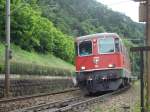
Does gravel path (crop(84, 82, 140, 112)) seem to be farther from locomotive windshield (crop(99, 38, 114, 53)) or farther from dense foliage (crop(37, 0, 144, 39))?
dense foliage (crop(37, 0, 144, 39))

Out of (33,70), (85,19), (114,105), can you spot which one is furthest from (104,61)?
(85,19)

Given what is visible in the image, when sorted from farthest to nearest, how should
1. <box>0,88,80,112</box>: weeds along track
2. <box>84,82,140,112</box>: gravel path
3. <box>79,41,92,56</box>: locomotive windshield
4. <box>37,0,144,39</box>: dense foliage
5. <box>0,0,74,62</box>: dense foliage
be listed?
<box>37,0,144,39</box>: dense foliage, <box>0,0,74,62</box>: dense foliage, <box>79,41,92,56</box>: locomotive windshield, <box>0,88,80,112</box>: weeds along track, <box>84,82,140,112</box>: gravel path

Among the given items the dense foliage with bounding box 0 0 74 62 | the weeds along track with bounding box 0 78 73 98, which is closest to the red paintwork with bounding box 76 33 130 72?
the weeds along track with bounding box 0 78 73 98

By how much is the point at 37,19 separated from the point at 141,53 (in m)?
33.5

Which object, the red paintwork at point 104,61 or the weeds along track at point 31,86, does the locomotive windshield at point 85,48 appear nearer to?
the red paintwork at point 104,61

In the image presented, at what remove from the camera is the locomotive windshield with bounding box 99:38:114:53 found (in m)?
25.4

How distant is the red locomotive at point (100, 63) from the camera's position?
25000 mm

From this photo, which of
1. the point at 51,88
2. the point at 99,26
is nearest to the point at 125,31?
the point at 99,26

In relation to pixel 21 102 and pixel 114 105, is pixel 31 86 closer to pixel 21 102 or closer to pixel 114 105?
pixel 21 102

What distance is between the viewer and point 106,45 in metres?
25.7

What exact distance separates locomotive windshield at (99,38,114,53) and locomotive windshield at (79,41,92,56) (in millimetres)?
548

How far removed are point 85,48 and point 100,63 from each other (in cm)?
123

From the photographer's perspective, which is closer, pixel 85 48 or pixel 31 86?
pixel 85 48

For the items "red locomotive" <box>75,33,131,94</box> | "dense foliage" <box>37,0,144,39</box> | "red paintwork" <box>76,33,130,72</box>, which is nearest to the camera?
"red locomotive" <box>75,33,131,94</box>
